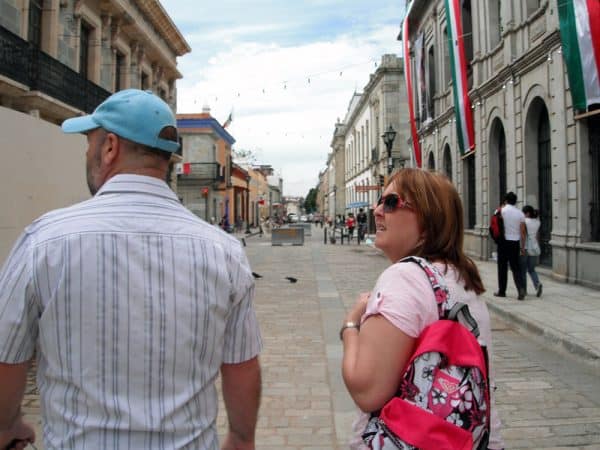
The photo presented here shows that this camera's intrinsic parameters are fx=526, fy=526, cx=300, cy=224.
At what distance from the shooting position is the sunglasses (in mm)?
1869

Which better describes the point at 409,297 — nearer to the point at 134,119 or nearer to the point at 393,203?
the point at 393,203

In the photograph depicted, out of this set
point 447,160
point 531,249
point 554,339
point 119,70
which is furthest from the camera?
point 447,160

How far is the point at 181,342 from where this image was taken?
1496mm

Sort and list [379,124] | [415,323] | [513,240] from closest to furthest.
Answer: [415,323], [513,240], [379,124]

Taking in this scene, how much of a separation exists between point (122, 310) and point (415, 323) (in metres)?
0.83

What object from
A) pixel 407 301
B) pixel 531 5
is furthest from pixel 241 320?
pixel 531 5

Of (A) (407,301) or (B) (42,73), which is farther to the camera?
(B) (42,73)

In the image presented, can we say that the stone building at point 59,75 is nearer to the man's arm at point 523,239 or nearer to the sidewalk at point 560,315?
the sidewalk at point 560,315

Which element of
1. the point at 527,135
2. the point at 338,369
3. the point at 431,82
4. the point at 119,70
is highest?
the point at 431,82

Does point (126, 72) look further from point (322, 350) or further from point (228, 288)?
point (228, 288)

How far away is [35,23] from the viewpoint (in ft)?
42.2

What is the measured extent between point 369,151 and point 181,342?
155ft

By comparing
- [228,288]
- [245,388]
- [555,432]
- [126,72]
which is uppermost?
[126,72]

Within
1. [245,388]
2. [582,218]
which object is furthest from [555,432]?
[582,218]
